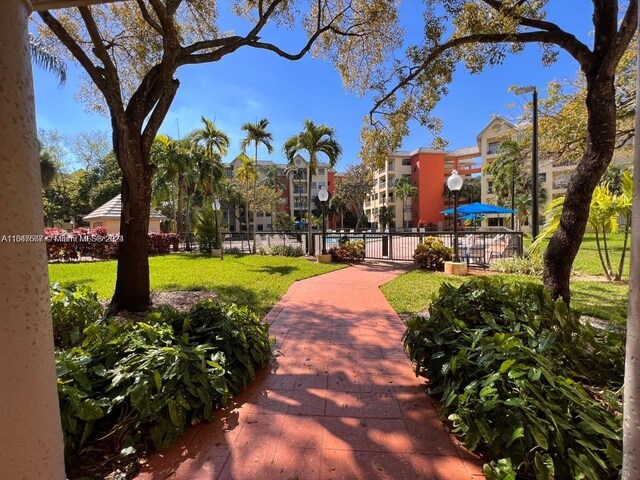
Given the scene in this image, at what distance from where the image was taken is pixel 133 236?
5004 mm

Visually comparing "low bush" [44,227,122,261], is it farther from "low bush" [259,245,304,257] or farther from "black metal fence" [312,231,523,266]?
"black metal fence" [312,231,523,266]

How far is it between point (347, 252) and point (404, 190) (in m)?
34.7

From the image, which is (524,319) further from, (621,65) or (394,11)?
(621,65)

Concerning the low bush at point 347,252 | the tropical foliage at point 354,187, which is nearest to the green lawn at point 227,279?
the low bush at point 347,252

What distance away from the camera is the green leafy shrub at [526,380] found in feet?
5.41

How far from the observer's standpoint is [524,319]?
110 inches

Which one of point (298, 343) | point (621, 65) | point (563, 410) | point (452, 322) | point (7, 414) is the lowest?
point (298, 343)

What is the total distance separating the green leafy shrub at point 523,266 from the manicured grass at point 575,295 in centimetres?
56

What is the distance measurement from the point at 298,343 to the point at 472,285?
2214 millimetres

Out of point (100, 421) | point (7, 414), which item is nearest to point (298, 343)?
point (100, 421)

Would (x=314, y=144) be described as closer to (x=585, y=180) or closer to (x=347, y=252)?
(x=347, y=252)

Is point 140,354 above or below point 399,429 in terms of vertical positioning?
above

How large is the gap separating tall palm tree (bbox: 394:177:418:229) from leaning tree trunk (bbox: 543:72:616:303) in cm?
4144

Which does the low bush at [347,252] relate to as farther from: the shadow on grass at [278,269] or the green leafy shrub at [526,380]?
the green leafy shrub at [526,380]
